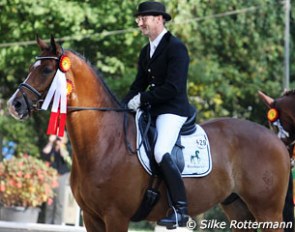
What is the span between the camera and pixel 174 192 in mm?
6941

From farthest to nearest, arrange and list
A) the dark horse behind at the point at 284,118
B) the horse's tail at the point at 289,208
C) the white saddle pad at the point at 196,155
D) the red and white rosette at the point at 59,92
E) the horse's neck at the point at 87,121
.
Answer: the dark horse behind at the point at 284,118, the horse's tail at the point at 289,208, the white saddle pad at the point at 196,155, the horse's neck at the point at 87,121, the red and white rosette at the point at 59,92

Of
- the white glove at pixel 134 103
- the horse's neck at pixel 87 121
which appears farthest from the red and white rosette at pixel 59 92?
the white glove at pixel 134 103

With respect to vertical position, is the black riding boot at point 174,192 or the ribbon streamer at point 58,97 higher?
the ribbon streamer at point 58,97

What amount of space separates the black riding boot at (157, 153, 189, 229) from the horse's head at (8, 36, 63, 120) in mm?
1290

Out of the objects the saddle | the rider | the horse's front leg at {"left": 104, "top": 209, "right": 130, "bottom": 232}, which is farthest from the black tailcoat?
the horse's front leg at {"left": 104, "top": 209, "right": 130, "bottom": 232}

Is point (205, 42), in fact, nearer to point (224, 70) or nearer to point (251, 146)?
point (224, 70)

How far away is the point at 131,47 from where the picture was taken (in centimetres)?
1451

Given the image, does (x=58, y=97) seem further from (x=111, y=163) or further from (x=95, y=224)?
(x=95, y=224)

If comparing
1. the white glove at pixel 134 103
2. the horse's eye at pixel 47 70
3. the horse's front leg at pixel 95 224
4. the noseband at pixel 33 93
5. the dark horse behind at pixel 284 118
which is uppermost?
the horse's eye at pixel 47 70

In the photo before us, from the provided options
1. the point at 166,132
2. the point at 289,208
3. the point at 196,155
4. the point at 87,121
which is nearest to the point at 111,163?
the point at 87,121

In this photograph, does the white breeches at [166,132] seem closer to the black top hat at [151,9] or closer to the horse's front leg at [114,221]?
the horse's front leg at [114,221]

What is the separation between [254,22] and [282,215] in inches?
397

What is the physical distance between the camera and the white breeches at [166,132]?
273 inches

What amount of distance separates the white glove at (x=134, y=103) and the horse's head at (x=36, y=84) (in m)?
0.83
